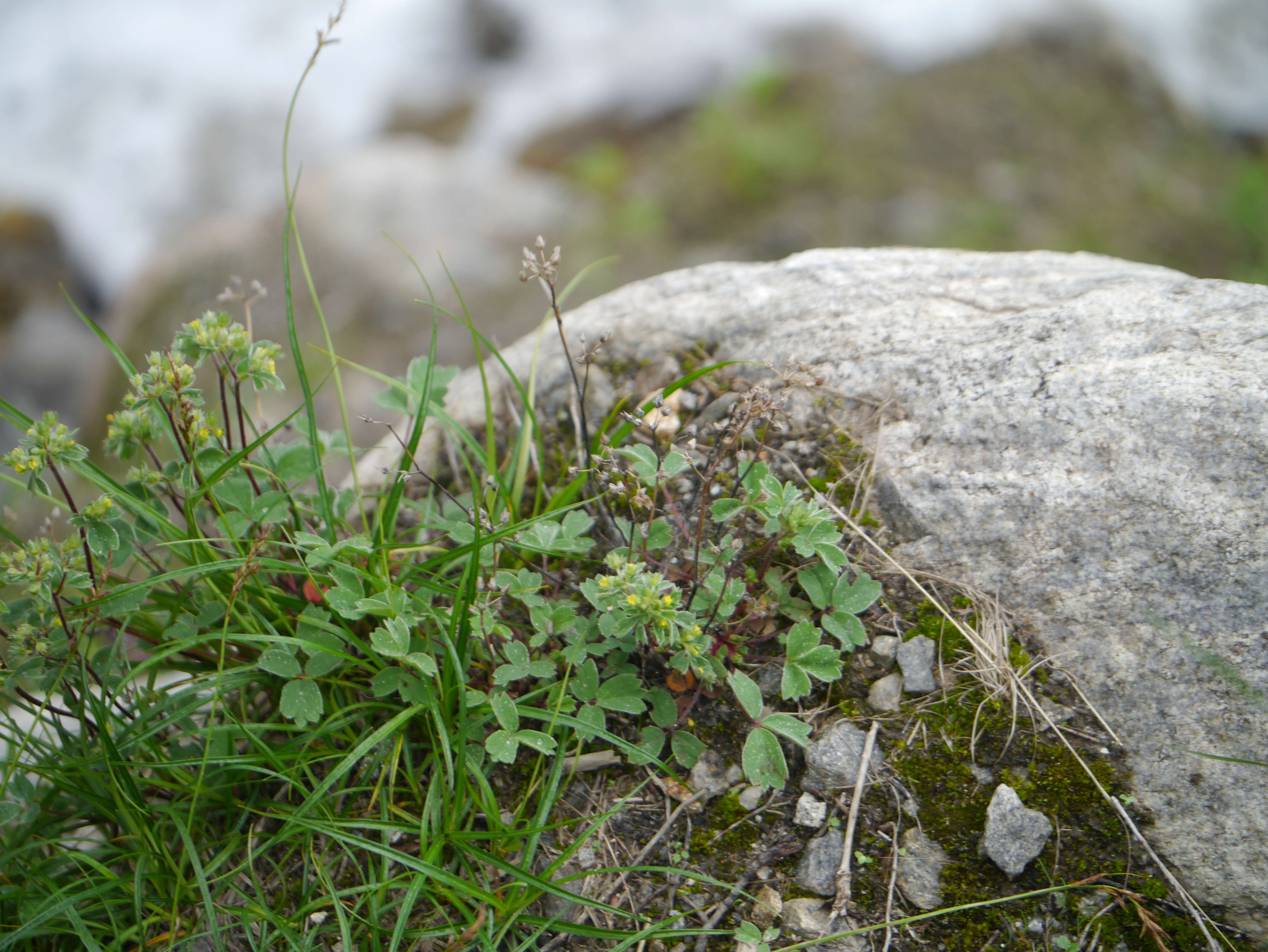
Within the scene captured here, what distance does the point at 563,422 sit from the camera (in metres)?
2.13

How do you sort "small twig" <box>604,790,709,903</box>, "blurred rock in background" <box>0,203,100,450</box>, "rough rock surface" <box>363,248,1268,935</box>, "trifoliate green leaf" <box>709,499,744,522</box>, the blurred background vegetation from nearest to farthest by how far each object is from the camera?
"rough rock surface" <box>363,248,1268,935</box>, "small twig" <box>604,790,709,903</box>, "trifoliate green leaf" <box>709,499,744,522</box>, the blurred background vegetation, "blurred rock in background" <box>0,203,100,450</box>

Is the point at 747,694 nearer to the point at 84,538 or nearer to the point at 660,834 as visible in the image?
the point at 660,834

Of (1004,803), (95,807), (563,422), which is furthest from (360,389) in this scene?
(1004,803)

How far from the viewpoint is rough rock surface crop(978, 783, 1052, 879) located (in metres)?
1.38

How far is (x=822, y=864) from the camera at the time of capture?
144 cm

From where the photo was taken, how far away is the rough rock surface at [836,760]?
4.87 feet

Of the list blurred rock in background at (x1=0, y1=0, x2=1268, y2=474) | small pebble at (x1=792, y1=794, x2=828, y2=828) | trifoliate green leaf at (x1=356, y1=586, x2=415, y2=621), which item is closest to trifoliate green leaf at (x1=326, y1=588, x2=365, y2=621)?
trifoliate green leaf at (x1=356, y1=586, x2=415, y2=621)

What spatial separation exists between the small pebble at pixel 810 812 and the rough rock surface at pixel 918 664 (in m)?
0.30

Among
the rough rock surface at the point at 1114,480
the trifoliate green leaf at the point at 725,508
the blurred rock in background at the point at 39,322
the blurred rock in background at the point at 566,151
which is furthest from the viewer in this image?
the blurred rock in background at the point at 39,322

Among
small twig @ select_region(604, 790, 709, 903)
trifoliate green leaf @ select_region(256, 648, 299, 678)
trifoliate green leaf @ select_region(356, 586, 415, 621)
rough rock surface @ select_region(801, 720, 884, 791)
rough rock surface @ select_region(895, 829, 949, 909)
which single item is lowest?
rough rock surface @ select_region(895, 829, 949, 909)

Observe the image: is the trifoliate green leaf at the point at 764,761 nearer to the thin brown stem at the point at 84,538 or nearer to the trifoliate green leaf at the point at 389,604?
the trifoliate green leaf at the point at 389,604

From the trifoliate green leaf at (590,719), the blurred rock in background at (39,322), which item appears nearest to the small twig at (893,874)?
the trifoliate green leaf at (590,719)

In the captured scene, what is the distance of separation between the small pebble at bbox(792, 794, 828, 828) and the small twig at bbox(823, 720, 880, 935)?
0.16 feet

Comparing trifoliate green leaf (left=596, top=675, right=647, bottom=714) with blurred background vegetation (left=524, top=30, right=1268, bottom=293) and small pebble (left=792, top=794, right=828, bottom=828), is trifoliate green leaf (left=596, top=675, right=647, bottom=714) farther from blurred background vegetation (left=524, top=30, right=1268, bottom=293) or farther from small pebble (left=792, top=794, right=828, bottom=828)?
blurred background vegetation (left=524, top=30, right=1268, bottom=293)
